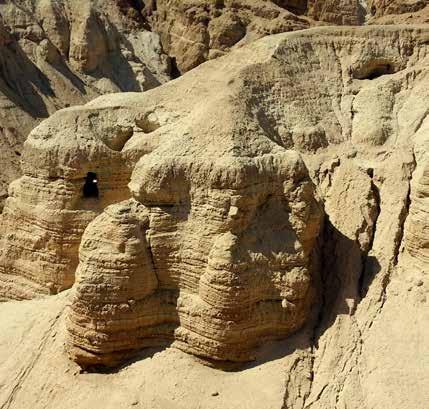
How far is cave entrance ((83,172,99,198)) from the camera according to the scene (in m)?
13.2

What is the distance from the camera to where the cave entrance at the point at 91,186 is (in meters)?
13.2

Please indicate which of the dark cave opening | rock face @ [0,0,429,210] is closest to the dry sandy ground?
rock face @ [0,0,429,210]

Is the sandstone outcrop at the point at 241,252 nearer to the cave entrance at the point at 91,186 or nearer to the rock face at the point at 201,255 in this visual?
the rock face at the point at 201,255

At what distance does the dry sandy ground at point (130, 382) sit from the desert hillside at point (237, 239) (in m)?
0.03

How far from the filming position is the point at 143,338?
36.8ft

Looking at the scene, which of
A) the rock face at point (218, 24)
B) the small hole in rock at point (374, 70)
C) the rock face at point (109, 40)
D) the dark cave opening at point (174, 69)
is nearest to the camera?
the small hole in rock at point (374, 70)

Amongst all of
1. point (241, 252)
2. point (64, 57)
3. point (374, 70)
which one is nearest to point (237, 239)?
point (241, 252)

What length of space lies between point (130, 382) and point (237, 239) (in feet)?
10.1

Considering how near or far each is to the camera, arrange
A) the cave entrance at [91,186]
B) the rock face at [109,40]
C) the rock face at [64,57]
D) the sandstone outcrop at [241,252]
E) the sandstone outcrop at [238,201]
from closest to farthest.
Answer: the sandstone outcrop at [241,252]
the sandstone outcrop at [238,201]
the cave entrance at [91,186]
the rock face at [109,40]
the rock face at [64,57]

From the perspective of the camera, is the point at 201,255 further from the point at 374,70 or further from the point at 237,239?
the point at 374,70

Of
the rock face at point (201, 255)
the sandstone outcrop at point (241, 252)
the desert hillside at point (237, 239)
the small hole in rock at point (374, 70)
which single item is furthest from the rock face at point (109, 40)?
the rock face at point (201, 255)

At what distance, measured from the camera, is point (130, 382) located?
1091cm

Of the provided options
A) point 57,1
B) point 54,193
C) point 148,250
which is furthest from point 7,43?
point 148,250

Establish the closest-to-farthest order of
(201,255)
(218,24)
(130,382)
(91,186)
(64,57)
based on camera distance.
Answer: (201,255)
(130,382)
(91,186)
(218,24)
(64,57)
